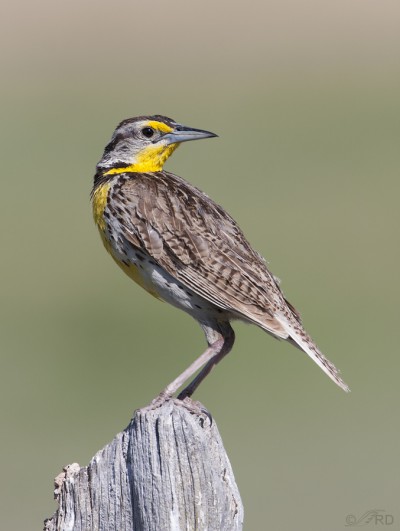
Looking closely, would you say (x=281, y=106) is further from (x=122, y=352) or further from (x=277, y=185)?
(x=122, y=352)

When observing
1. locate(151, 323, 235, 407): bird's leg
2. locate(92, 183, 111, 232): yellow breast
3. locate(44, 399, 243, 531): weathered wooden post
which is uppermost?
locate(92, 183, 111, 232): yellow breast

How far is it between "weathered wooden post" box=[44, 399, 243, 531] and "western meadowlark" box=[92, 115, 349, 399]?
40.9 inches

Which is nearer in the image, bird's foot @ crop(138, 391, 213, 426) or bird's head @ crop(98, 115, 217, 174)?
bird's foot @ crop(138, 391, 213, 426)

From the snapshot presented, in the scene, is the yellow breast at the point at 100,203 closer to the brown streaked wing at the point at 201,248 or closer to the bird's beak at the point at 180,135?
the brown streaked wing at the point at 201,248

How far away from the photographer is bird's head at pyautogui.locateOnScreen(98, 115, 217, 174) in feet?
16.1

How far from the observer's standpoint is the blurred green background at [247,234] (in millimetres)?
7383

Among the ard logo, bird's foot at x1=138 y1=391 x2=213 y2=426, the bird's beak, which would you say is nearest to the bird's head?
the bird's beak

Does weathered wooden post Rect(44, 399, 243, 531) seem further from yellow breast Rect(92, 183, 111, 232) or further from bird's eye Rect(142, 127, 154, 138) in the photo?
bird's eye Rect(142, 127, 154, 138)

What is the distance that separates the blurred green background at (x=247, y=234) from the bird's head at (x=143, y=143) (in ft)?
6.80

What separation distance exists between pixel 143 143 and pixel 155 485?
6.79 ft

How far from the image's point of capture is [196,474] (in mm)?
3068

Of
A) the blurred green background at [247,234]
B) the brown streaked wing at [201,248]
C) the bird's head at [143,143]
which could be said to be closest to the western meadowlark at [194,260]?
the brown streaked wing at [201,248]

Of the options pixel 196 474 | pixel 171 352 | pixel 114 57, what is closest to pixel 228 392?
pixel 171 352

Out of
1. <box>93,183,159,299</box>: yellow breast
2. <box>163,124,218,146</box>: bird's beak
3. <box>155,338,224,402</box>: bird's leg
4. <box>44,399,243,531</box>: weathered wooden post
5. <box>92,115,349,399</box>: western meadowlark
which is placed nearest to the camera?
<box>44,399,243,531</box>: weathered wooden post
